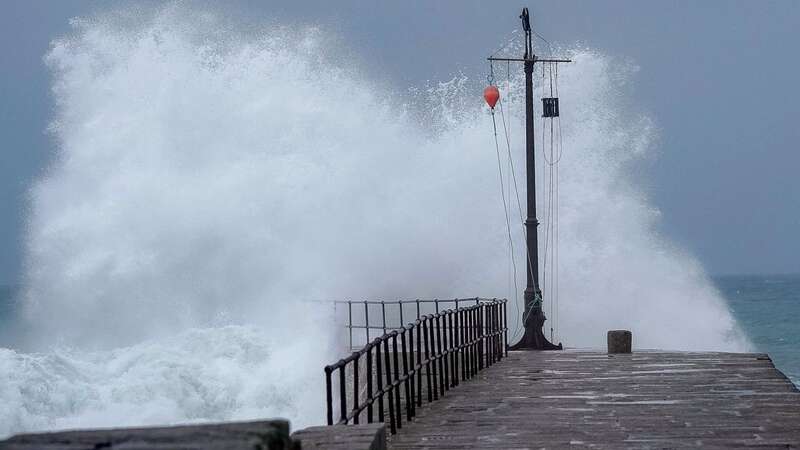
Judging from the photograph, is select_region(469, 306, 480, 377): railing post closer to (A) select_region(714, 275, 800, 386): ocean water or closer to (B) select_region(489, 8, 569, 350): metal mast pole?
(B) select_region(489, 8, 569, 350): metal mast pole

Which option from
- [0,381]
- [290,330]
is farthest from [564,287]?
[0,381]

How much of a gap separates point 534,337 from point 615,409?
394 inches

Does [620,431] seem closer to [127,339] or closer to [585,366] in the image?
[585,366]

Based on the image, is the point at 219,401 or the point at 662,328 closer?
the point at 219,401

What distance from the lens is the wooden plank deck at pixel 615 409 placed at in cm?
930

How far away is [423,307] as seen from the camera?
4703 centimetres

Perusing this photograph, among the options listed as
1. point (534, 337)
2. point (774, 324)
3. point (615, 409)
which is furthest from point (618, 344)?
point (774, 324)

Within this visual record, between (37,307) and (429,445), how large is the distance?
5244 cm

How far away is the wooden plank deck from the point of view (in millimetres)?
9305

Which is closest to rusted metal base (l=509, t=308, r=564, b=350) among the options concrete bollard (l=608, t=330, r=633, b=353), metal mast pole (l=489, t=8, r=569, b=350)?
metal mast pole (l=489, t=8, r=569, b=350)

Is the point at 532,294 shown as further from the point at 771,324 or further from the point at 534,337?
the point at 771,324

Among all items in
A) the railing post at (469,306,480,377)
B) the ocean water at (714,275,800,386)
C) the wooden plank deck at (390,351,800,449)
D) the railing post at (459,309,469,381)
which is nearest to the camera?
the wooden plank deck at (390,351,800,449)

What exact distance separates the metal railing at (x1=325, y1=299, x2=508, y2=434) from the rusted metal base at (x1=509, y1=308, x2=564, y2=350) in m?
0.48

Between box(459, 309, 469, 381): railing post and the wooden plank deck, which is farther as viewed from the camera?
box(459, 309, 469, 381): railing post
